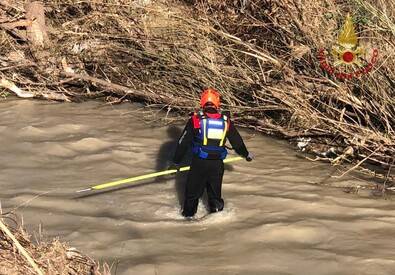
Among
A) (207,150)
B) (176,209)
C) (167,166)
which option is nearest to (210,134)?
(207,150)

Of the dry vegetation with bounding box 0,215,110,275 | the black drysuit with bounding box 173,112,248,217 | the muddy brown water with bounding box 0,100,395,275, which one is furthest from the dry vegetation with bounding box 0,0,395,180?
the dry vegetation with bounding box 0,215,110,275

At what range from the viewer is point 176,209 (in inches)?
223

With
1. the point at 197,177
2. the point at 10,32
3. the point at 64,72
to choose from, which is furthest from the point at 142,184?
the point at 10,32

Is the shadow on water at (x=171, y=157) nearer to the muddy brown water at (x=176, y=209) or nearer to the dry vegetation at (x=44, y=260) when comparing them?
the muddy brown water at (x=176, y=209)

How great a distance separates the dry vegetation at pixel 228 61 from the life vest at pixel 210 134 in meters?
1.91

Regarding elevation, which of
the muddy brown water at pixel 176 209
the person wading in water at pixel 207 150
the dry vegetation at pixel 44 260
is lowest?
the muddy brown water at pixel 176 209

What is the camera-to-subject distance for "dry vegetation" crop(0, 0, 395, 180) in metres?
6.93

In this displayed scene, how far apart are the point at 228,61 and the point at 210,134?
10.3 feet

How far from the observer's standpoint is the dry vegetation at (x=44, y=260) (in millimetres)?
3633

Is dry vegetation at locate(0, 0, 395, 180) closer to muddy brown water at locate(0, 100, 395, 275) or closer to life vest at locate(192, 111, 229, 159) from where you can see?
muddy brown water at locate(0, 100, 395, 275)

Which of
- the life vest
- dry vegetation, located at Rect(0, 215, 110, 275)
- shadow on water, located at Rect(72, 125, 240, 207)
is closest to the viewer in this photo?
dry vegetation, located at Rect(0, 215, 110, 275)

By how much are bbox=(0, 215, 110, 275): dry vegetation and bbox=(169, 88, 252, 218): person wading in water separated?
1655 millimetres

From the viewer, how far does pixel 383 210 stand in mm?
5484

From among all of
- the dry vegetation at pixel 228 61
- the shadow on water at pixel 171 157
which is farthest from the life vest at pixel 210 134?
the dry vegetation at pixel 228 61
